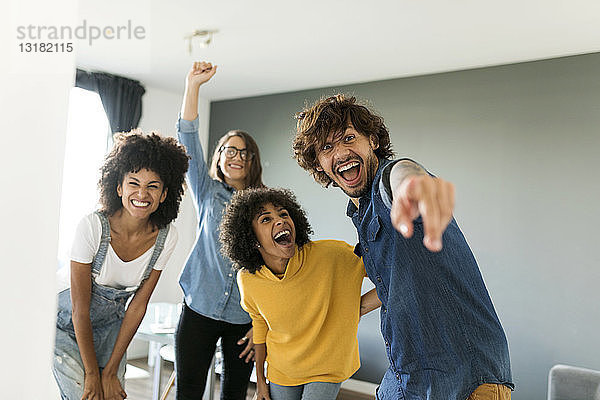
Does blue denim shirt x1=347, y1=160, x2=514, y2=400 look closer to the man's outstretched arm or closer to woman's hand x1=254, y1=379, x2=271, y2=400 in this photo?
the man's outstretched arm

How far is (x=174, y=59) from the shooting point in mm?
4254

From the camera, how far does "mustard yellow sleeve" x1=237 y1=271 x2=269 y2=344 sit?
6.66 feet

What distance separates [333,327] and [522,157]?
8.59 ft

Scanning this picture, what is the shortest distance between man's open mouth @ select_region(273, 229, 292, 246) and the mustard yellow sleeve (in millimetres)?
176

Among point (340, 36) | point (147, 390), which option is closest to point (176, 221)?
point (147, 390)

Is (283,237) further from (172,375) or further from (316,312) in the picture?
(172,375)

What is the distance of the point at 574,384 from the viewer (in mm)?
3121

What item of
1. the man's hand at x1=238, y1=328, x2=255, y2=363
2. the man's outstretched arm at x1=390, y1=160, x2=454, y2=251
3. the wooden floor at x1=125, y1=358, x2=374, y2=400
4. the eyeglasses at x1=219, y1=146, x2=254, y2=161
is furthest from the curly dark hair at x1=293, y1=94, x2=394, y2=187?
the wooden floor at x1=125, y1=358, x2=374, y2=400

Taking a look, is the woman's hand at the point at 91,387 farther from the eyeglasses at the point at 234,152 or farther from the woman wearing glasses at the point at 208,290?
the eyeglasses at the point at 234,152

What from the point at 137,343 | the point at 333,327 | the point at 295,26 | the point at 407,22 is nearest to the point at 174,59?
the point at 295,26

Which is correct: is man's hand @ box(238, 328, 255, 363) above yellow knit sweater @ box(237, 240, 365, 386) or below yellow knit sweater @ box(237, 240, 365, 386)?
below

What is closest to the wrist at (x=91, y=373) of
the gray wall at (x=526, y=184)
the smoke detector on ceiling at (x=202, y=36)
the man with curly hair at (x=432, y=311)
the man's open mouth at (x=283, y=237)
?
the man's open mouth at (x=283, y=237)

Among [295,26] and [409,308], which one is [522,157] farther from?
[409,308]

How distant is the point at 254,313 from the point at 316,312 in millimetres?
271
